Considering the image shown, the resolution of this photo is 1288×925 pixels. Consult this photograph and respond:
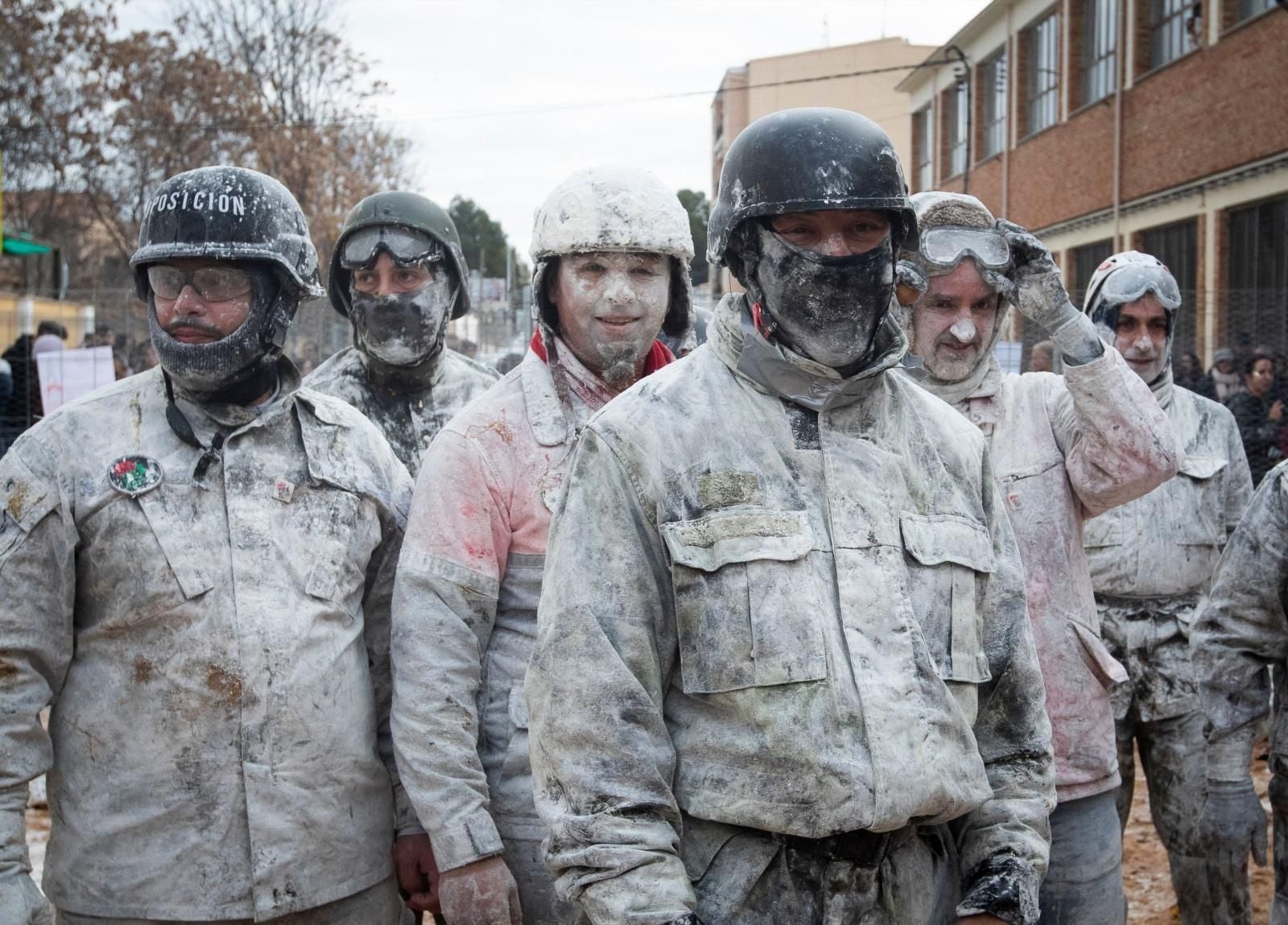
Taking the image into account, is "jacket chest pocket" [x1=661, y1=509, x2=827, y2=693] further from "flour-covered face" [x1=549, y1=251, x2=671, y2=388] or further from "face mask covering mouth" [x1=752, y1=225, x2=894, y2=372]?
"flour-covered face" [x1=549, y1=251, x2=671, y2=388]

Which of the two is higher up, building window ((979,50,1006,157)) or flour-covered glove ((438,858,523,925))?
building window ((979,50,1006,157))

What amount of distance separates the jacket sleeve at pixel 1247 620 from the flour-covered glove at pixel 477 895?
2.23m

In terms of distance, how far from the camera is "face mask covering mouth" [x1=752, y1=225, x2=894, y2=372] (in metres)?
2.61

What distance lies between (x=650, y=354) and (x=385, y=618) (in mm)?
1023

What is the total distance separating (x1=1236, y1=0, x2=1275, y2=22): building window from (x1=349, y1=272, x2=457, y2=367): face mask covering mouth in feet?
49.4

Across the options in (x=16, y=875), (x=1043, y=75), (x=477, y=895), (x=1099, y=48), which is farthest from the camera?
(x=1043, y=75)

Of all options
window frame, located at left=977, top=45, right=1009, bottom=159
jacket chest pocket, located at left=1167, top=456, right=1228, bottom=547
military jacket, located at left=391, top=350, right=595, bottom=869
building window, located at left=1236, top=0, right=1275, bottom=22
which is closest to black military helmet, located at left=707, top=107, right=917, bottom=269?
military jacket, located at left=391, top=350, right=595, bottom=869

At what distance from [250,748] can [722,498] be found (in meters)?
1.41

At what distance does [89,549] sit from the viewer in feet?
10.6

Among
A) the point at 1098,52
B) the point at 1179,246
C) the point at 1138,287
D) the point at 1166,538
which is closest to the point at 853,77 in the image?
the point at 1098,52

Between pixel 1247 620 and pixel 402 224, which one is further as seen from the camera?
pixel 402 224

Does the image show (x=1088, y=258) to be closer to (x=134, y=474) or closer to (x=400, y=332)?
(x=400, y=332)

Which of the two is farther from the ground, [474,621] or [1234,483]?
[1234,483]

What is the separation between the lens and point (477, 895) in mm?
3178
